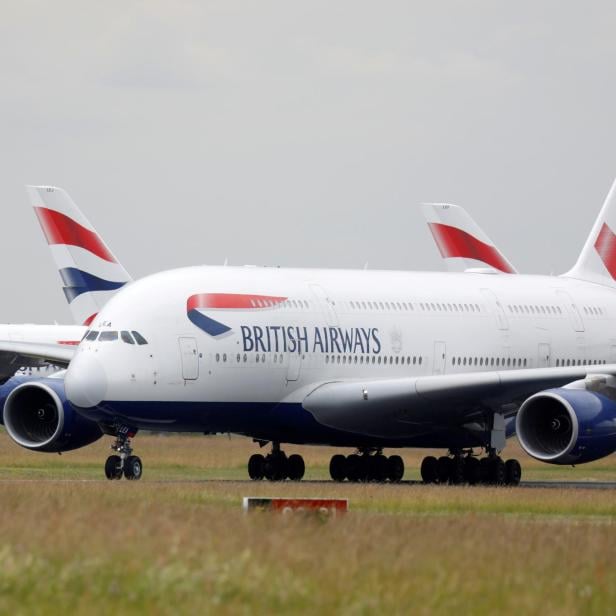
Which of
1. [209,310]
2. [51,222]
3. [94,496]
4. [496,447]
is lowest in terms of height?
[94,496]

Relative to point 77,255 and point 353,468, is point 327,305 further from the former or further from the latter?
point 77,255

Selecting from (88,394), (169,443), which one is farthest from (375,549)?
(169,443)

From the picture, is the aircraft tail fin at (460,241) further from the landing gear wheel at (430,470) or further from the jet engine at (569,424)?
the jet engine at (569,424)

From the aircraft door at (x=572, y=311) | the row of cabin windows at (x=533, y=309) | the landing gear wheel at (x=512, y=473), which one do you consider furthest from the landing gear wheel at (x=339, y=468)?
the aircraft door at (x=572, y=311)

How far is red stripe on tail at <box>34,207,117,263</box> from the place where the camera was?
2190 inches

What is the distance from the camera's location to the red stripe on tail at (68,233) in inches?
2190

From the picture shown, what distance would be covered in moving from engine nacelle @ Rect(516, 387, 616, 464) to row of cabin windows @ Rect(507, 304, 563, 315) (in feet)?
21.4

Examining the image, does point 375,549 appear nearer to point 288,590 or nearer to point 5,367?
point 288,590

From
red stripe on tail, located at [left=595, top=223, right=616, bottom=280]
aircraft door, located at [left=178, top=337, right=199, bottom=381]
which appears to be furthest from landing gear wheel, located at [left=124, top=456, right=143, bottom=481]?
red stripe on tail, located at [left=595, top=223, right=616, bottom=280]

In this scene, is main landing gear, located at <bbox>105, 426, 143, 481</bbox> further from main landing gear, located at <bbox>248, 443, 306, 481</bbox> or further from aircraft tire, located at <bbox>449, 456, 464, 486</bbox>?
aircraft tire, located at <bbox>449, 456, 464, 486</bbox>

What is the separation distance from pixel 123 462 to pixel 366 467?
23.8 feet

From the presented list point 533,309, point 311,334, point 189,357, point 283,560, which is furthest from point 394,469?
point 283,560

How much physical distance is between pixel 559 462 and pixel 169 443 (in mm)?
22797

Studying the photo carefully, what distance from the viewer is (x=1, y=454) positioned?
160 ft
